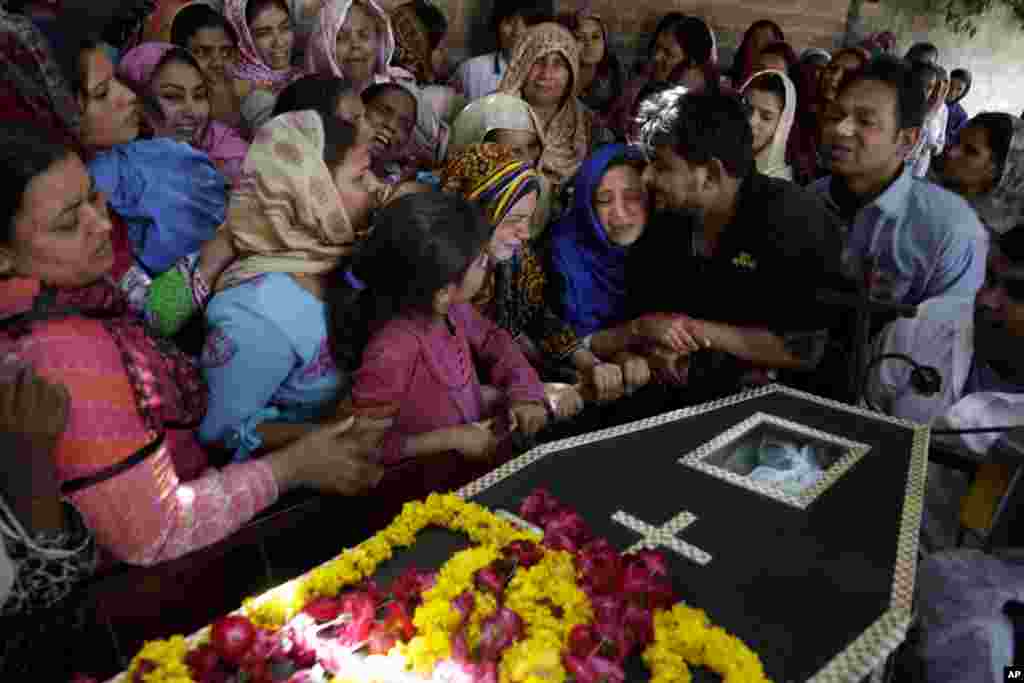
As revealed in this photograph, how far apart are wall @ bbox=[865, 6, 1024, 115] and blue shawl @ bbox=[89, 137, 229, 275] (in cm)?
1032

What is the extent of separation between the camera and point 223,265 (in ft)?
7.27

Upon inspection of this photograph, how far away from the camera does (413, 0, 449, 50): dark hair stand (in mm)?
4825

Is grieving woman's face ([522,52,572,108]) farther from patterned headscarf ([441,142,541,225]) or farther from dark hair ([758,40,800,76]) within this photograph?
dark hair ([758,40,800,76])

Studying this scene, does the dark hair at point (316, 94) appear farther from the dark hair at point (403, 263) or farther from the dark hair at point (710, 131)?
the dark hair at point (710, 131)

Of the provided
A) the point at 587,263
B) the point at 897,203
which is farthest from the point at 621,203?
the point at 897,203

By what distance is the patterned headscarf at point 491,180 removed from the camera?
258 cm

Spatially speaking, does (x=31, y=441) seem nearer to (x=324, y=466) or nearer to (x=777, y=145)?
(x=324, y=466)

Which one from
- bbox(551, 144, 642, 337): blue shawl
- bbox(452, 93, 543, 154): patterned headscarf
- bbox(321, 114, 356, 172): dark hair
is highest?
bbox(452, 93, 543, 154): patterned headscarf

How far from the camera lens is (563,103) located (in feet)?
13.4

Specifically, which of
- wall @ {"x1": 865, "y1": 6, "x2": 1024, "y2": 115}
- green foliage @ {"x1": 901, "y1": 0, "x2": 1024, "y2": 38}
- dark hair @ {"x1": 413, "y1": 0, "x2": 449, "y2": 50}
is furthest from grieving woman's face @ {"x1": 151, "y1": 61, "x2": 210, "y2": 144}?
green foliage @ {"x1": 901, "y1": 0, "x2": 1024, "y2": 38}

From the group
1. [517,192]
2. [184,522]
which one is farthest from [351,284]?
[184,522]

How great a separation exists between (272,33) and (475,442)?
104 inches

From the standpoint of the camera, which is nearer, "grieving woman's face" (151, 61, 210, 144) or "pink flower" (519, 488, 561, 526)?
"pink flower" (519, 488, 561, 526)

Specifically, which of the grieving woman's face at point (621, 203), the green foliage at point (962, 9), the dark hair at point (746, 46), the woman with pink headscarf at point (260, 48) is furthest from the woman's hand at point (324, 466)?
the green foliage at point (962, 9)
